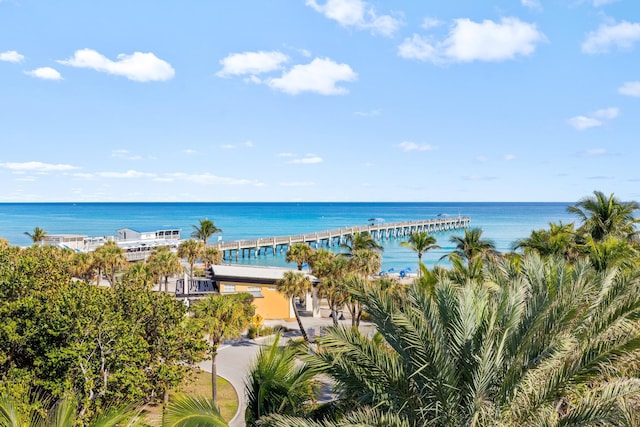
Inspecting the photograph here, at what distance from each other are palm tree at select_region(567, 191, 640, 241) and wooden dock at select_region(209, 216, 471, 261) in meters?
32.8

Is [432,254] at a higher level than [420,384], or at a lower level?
lower

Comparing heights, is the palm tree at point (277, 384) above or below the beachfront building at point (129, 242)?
above

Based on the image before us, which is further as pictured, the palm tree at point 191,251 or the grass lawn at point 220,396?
the palm tree at point 191,251

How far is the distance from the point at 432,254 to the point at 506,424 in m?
81.5

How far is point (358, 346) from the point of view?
7398 millimetres

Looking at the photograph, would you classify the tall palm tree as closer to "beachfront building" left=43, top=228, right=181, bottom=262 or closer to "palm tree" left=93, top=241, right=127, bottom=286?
"palm tree" left=93, top=241, right=127, bottom=286

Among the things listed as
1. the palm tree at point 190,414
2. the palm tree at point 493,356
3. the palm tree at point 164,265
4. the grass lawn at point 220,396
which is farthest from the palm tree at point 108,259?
the palm tree at point 493,356

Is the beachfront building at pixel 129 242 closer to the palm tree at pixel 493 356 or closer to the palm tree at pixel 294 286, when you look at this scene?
the palm tree at pixel 294 286

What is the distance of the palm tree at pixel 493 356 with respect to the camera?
6.32 metres

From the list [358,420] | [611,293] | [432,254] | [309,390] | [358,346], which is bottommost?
Answer: [432,254]

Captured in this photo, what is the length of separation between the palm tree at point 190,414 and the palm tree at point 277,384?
1.21 meters

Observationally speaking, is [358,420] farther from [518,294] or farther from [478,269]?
[478,269]

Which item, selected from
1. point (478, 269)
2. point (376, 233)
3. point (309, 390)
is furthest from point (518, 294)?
point (376, 233)

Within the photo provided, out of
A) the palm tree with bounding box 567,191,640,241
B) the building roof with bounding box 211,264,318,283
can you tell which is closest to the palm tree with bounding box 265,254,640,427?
the palm tree with bounding box 567,191,640,241
